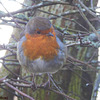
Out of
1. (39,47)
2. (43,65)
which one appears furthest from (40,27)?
(43,65)

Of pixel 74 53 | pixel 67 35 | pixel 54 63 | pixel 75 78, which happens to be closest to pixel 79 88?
pixel 75 78

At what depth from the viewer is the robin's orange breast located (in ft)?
6.05

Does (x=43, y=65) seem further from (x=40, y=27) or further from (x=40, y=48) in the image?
(x=40, y=27)

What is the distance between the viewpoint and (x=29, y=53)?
186 centimetres

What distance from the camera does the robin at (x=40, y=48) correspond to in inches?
72.3

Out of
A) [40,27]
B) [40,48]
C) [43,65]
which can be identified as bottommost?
[43,65]

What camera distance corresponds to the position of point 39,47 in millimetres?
1841

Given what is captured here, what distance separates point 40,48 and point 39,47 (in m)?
0.02

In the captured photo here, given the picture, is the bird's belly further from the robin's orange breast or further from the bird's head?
the bird's head

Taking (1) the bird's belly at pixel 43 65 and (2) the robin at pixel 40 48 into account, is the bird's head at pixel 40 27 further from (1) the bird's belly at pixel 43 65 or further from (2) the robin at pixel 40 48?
(1) the bird's belly at pixel 43 65

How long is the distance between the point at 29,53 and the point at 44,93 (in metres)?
1.17

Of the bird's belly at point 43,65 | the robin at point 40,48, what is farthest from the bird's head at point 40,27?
the bird's belly at point 43,65

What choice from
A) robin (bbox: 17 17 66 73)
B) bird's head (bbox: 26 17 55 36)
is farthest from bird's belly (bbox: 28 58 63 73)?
bird's head (bbox: 26 17 55 36)

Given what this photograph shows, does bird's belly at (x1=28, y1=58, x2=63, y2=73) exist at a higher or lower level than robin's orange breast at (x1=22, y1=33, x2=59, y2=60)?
lower
